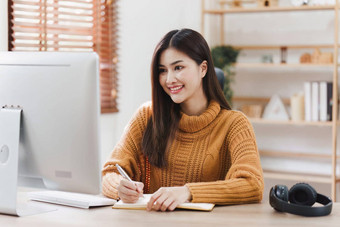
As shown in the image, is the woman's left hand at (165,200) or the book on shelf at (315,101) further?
the book on shelf at (315,101)

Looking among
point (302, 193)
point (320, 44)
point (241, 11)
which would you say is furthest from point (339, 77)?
point (302, 193)

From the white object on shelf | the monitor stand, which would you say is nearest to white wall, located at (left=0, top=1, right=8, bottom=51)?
the monitor stand

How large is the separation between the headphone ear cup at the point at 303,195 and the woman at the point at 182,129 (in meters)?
0.31

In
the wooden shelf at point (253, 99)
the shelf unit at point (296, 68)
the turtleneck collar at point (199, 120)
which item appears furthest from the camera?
the wooden shelf at point (253, 99)

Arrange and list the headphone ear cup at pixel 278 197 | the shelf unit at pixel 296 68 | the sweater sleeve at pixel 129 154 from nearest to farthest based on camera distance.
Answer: the headphone ear cup at pixel 278 197, the sweater sleeve at pixel 129 154, the shelf unit at pixel 296 68

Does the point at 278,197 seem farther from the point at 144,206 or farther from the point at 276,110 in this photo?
the point at 276,110

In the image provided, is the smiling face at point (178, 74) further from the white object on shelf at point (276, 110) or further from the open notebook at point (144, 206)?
the white object on shelf at point (276, 110)

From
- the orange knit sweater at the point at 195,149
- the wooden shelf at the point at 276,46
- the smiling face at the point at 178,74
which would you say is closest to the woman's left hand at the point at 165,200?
the orange knit sweater at the point at 195,149

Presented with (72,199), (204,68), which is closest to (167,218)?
(72,199)

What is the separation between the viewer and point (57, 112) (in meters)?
1.49

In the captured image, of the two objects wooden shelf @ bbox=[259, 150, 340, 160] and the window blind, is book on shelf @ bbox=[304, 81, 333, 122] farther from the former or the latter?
the window blind

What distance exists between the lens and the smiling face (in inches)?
79.3

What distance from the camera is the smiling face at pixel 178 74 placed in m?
2.01

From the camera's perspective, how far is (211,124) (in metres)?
2.03
